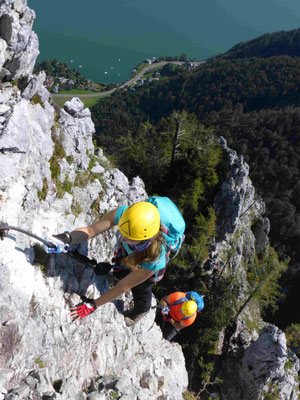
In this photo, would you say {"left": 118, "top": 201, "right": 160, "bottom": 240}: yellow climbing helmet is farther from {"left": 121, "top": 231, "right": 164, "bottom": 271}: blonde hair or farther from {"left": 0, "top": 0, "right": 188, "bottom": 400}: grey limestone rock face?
{"left": 0, "top": 0, "right": 188, "bottom": 400}: grey limestone rock face

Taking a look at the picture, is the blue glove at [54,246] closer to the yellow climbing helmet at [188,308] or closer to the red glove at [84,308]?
the red glove at [84,308]

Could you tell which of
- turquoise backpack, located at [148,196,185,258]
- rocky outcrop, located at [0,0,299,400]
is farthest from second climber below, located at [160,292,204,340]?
turquoise backpack, located at [148,196,185,258]

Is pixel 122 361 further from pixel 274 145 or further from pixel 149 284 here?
pixel 274 145

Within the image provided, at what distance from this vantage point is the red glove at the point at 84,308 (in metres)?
7.03

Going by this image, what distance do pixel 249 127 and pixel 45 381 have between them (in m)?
89.3

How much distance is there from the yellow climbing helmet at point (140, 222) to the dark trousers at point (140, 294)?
2.96 meters

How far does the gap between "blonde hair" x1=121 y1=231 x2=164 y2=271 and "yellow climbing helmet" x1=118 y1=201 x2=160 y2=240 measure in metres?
0.20

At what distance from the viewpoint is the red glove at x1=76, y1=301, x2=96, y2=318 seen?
7.03 metres

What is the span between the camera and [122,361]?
8.73 m

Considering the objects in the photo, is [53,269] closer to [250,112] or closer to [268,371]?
[268,371]

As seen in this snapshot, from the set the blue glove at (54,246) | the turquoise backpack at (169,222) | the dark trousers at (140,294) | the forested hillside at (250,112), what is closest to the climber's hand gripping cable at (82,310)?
the dark trousers at (140,294)

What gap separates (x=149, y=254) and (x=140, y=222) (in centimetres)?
77

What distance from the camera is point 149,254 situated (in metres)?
5.48

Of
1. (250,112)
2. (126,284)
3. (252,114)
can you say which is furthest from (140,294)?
(250,112)
